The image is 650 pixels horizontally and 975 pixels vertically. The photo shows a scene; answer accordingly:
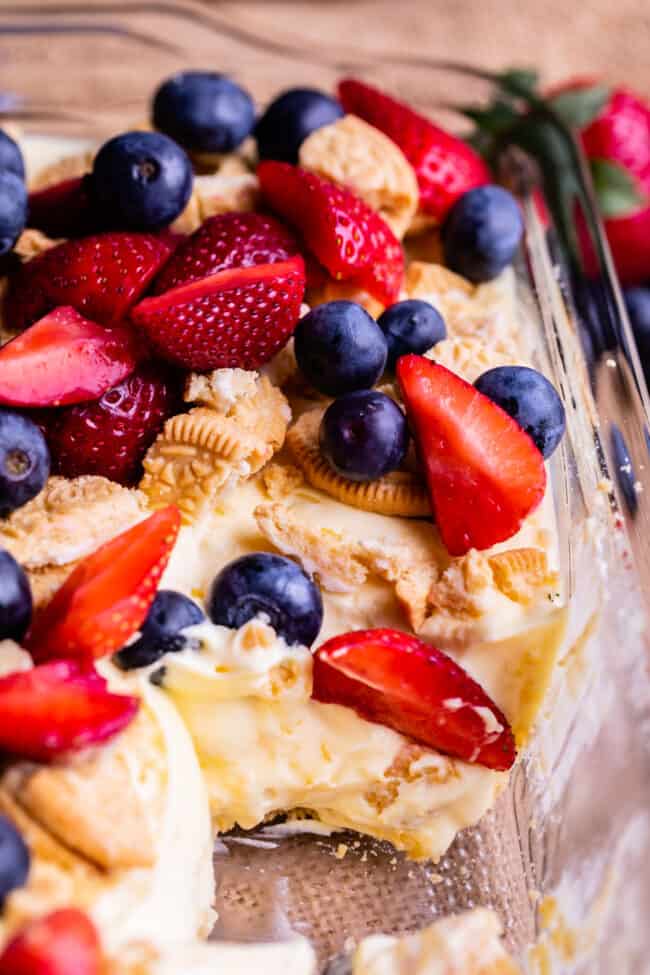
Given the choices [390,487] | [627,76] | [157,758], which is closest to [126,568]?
[157,758]

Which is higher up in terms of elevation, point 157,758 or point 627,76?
point 627,76

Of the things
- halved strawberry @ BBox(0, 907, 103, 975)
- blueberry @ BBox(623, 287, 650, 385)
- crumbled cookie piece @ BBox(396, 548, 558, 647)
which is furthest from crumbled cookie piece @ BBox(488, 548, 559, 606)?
blueberry @ BBox(623, 287, 650, 385)

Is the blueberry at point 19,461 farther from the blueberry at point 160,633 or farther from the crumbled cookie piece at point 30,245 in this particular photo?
the crumbled cookie piece at point 30,245

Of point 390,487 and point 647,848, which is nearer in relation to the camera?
point 647,848

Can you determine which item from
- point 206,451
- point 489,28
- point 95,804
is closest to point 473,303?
point 206,451

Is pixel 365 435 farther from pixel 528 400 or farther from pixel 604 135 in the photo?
pixel 604 135

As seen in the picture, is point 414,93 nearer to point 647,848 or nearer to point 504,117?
point 504,117
